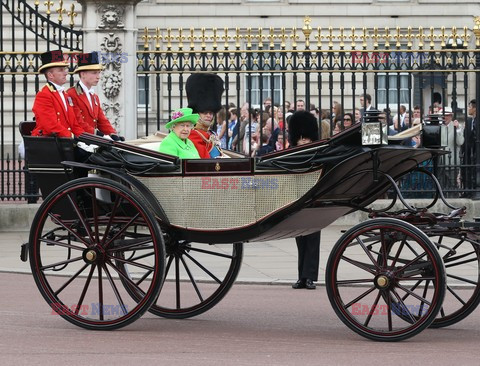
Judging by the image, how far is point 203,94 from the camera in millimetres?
10164

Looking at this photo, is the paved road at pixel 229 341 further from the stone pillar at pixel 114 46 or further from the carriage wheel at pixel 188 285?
the stone pillar at pixel 114 46

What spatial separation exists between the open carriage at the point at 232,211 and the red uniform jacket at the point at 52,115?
1.34 ft

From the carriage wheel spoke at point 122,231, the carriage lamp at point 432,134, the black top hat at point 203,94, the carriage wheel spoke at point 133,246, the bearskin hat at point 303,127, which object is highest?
the black top hat at point 203,94

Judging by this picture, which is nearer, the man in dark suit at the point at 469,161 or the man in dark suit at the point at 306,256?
the man in dark suit at the point at 306,256

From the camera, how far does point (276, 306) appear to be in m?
10.3

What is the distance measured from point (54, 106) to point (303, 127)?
2319mm

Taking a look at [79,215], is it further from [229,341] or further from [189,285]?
[189,285]

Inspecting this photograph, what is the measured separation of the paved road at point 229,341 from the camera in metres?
7.63

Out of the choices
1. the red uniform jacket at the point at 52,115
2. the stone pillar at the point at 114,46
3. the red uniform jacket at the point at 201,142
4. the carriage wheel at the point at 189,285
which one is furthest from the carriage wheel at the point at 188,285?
the stone pillar at the point at 114,46

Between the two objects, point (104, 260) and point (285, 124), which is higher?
point (285, 124)

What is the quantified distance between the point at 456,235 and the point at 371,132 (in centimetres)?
88

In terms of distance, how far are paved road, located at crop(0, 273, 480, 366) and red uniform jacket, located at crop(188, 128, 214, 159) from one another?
4.06 ft

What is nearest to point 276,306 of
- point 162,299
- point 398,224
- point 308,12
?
point 162,299

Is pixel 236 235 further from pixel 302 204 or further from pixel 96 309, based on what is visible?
pixel 96 309
